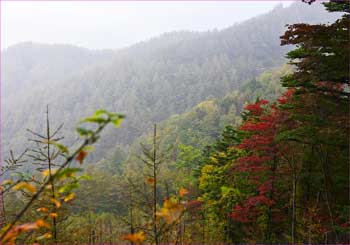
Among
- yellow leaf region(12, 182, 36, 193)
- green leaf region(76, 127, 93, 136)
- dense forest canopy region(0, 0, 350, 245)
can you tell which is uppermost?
green leaf region(76, 127, 93, 136)

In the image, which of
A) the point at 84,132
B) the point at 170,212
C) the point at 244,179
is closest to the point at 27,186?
the point at 84,132

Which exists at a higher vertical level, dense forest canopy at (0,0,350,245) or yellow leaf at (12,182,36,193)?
yellow leaf at (12,182,36,193)

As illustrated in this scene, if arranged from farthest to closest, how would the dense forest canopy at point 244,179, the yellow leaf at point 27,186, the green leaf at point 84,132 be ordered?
1. the dense forest canopy at point 244,179
2. the yellow leaf at point 27,186
3. the green leaf at point 84,132

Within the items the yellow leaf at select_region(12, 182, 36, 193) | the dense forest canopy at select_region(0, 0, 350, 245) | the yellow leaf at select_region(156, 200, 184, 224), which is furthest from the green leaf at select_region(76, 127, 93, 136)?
the yellow leaf at select_region(156, 200, 184, 224)

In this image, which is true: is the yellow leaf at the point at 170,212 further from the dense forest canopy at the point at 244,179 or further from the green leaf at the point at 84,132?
the green leaf at the point at 84,132

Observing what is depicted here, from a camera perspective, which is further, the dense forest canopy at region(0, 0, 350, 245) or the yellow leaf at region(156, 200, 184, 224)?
the dense forest canopy at region(0, 0, 350, 245)

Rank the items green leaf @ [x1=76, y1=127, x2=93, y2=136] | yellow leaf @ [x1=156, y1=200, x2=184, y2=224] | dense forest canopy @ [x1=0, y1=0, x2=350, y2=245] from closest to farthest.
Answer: green leaf @ [x1=76, y1=127, x2=93, y2=136]
yellow leaf @ [x1=156, y1=200, x2=184, y2=224]
dense forest canopy @ [x1=0, y1=0, x2=350, y2=245]

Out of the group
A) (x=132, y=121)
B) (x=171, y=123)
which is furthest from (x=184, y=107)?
(x=171, y=123)

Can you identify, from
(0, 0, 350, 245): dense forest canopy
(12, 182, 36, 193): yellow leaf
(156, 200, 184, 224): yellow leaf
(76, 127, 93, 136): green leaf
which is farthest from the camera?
(0, 0, 350, 245): dense forest canopy

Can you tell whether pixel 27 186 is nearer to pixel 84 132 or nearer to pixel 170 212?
pixel 84 132

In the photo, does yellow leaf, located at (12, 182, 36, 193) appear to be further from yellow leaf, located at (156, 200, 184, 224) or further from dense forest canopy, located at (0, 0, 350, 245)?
yellow leaf, located at (156, 200, 184, 224)

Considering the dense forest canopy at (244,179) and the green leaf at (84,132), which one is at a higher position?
the green leaf at (84,132)

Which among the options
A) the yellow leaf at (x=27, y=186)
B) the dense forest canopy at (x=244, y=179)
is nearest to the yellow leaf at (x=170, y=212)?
the dense forest canopy at (x=244, y=179)

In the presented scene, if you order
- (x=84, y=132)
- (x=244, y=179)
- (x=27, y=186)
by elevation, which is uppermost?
(x=84, y=132)
